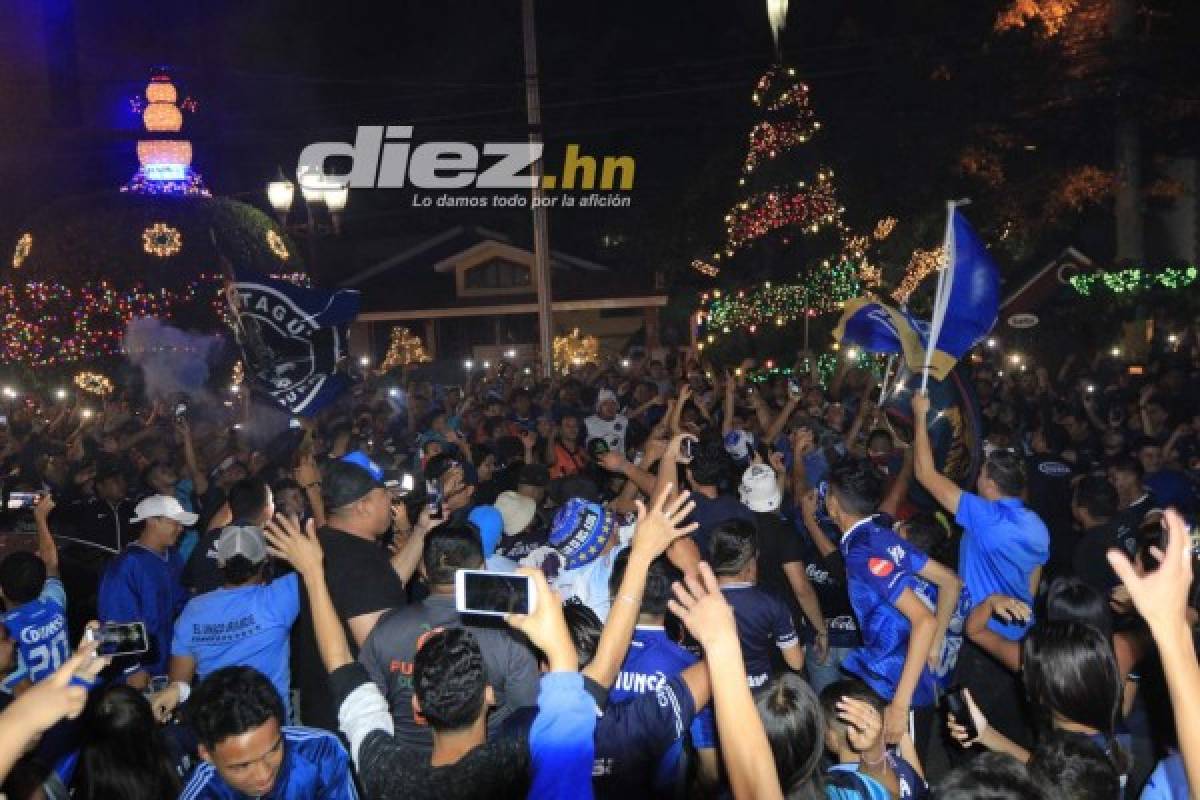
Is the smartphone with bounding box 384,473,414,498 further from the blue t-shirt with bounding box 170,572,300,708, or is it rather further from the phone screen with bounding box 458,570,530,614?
the phone screen with bounding box 458,570,530,614

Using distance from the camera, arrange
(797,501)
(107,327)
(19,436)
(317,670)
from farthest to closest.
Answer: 1. (107,327)
2. (19,436)
3. (797,501)
4. (317,670)

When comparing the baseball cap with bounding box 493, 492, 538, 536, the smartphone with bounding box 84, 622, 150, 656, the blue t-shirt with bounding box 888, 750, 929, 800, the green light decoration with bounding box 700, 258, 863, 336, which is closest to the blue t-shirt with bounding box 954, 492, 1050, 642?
the blue t-shirt with bounding box 888, 750, 929, 800

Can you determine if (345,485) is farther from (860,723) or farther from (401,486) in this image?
(860,723)

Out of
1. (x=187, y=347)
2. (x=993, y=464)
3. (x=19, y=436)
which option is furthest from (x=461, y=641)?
(x=187, y=347)

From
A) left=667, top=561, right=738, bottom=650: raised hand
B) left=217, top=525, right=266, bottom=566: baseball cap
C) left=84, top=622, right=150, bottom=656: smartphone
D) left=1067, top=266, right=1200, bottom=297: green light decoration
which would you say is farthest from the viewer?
left=1067, top=266, right=1200, bottom=297: green light decoration

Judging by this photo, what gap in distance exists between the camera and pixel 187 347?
22188 mm

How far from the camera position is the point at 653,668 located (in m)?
4.00

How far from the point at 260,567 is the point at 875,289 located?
22.0m

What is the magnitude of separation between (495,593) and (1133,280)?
20.7 m

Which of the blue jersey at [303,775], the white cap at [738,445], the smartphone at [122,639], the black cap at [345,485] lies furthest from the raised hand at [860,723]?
the white cap at [738,445]

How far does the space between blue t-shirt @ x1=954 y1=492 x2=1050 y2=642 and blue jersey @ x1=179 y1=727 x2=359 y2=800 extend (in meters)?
3.39

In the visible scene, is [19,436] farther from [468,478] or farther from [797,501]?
[797,501]

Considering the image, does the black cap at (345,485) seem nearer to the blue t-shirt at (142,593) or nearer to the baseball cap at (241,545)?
the baseball cap at (241,545)

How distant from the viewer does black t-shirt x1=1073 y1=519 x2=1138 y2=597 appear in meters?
6.43
